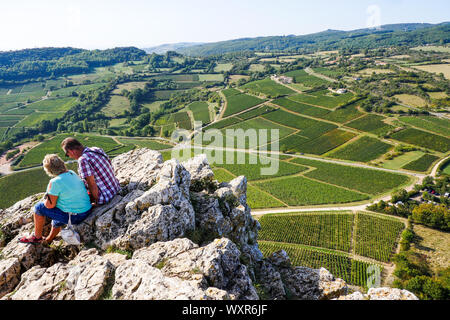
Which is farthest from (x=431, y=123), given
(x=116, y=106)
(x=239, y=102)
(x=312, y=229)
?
(x=116, y=106)

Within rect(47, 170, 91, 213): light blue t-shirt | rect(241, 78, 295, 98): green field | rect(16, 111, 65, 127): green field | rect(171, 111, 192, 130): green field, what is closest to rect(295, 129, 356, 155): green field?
rect(241, 78, 295, 98): green field

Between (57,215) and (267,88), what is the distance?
551 ft

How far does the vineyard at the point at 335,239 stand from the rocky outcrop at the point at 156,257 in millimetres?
30253

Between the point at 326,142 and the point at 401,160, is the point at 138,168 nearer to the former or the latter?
the point at 401,160

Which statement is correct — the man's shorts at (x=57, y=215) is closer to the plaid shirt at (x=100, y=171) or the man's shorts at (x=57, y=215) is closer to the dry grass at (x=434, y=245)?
the plaid shirt at (x=100, y=171)

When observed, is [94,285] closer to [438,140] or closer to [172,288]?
[172,288]

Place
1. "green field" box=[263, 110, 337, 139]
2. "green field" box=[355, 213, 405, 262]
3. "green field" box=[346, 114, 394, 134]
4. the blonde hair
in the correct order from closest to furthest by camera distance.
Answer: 1. the blonde hair
2. "green field" box=[355, 213, 405, 262]
3. "green field" box=[346, 114, 394, 134]
4. "green field" box=[263, 110, 337, 139]

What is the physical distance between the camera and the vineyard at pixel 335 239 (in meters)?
40.2

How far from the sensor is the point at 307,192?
207ft

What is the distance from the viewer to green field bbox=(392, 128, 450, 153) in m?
80.0

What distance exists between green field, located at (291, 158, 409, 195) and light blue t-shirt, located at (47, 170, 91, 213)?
2665 inches

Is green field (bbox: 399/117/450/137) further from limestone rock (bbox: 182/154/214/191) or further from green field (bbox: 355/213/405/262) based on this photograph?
limestone rock (bbox: 182/154/214/191)

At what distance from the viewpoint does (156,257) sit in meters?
9.98

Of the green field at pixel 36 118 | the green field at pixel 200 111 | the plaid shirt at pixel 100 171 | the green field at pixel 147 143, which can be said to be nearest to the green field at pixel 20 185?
the green field at pixel 147 143
